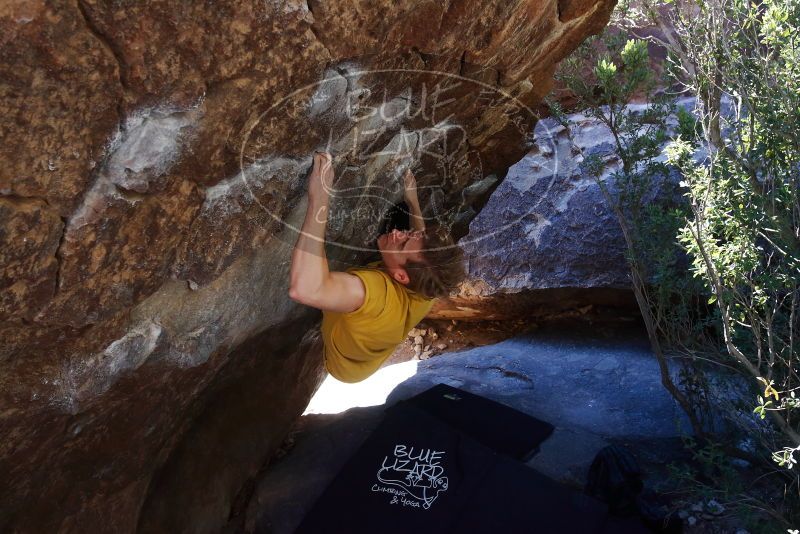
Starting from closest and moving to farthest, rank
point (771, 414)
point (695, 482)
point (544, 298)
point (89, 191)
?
point (89, 191) < point (771, 414) < point (695, 482) < point (544, 298)

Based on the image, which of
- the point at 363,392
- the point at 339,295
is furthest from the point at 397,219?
the point at 363,392

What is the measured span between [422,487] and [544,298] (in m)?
2.80

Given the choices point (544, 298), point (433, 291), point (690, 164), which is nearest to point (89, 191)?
point (433, 291)

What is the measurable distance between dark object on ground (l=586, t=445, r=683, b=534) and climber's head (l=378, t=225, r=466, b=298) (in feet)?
3.95

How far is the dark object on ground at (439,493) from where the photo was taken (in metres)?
3.27

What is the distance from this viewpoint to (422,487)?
3.51m

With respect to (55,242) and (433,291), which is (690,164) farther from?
(55,242)

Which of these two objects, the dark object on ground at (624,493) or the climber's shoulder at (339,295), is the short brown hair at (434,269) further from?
the dark object on ground at (624,493)

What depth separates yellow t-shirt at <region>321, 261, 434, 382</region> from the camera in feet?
9.91

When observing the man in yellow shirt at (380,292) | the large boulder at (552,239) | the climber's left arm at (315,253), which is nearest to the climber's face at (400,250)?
the man in yellow shirt at (380,292)

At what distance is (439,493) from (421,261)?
1.15 m

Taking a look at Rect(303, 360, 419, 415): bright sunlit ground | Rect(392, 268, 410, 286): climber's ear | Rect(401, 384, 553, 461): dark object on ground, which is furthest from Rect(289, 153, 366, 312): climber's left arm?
Rect(303, 360, 419, 415): bright sunlit ground

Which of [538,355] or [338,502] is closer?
[338,502]

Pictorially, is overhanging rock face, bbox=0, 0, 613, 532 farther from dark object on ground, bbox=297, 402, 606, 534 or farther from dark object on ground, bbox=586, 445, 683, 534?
dark object on ground, bbox=586, 445, 683, 534
